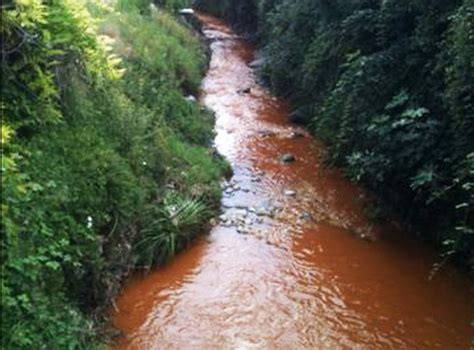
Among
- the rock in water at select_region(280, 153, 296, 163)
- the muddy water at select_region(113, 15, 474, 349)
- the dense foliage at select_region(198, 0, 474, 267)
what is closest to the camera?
the muddy water at select_region(113, 15, 474, 349)

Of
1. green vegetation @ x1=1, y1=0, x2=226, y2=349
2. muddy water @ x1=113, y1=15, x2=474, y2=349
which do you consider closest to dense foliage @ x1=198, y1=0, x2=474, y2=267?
muddy water @ x1=113, y1=15, x2=474, y2=349

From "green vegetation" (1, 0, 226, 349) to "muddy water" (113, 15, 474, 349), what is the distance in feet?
1.77

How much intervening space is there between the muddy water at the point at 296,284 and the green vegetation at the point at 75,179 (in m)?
0.54

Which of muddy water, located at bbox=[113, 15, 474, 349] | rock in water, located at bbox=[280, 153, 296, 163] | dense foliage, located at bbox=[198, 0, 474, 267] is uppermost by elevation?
dense foliage, located at bbox=[198, 0, 474, 267]

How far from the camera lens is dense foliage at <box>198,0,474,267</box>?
8.28m

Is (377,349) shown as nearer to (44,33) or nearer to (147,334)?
(147,334)

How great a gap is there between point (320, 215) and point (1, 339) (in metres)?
6.60

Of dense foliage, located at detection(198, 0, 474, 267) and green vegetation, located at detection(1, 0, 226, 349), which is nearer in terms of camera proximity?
green vegetation, located at detection(1, 0, 226, 349)

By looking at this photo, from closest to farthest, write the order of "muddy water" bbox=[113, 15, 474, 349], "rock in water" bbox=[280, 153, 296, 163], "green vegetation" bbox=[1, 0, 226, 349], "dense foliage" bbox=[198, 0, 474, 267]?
"green vegetation" bbox=[1, 0, 226, 349] → "muddy water" bbox=[113, 15, 474, 349] → "dense foliage" bbox=[198, 0, 474, 267] → "rock in water" bbox=[280, 153, 296, 163]

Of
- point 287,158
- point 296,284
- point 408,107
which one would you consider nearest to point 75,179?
point 296,284

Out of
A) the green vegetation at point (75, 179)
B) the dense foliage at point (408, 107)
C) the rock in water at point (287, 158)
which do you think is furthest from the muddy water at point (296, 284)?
the dense foliage at point (408, 107)

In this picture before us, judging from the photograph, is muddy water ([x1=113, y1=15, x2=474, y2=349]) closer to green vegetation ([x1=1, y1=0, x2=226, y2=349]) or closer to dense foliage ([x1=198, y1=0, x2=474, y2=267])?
green vegetation ([x1=1, y1=0, x2=226, y2=349])

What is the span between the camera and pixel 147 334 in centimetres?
726

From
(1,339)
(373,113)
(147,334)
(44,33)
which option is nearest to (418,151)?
(373,113)
